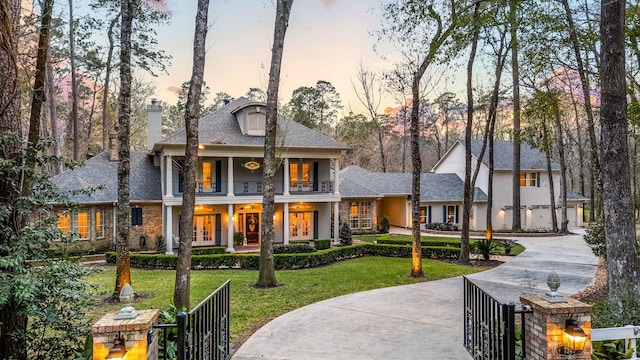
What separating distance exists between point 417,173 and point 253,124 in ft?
33.9

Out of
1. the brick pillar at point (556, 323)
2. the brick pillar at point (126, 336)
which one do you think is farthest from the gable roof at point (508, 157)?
the brick pillar at point (126, 336)

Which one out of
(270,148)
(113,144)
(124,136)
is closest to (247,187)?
(113,144)

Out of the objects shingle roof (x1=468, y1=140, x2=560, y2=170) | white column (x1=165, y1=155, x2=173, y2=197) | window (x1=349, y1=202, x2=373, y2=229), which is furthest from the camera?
shingle roof (x1=468, y1=140, x2=560, y2=170)

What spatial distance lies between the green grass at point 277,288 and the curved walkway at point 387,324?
0.56m

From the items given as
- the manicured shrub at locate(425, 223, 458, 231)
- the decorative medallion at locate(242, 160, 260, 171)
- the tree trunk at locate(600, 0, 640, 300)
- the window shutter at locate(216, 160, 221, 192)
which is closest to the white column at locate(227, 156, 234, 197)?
the window shutter at locate(216, 160, 221, 192)

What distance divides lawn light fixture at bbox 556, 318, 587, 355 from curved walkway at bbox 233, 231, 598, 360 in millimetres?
1909

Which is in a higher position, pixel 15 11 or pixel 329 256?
pixel 15 11

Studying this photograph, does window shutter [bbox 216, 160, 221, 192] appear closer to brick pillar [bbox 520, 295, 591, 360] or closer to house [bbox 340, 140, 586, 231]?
house [bbox 340, 140, 586, 231]

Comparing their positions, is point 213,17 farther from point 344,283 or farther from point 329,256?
point 329,256

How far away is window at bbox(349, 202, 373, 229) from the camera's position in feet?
83.4

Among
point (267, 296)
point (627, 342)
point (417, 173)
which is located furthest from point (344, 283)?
point (627, 342)

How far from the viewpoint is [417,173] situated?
41.8 feet

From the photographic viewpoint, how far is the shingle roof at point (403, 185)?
26688mm

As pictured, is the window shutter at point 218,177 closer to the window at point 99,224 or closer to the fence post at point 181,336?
the window at point 99,224
